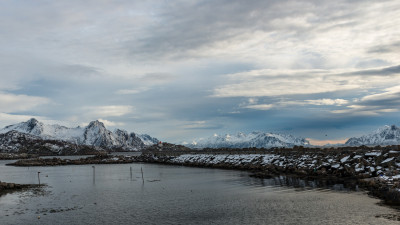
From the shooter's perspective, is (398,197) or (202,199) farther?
(202,199)

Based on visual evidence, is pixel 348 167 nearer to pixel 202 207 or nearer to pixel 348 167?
pixel 348 167

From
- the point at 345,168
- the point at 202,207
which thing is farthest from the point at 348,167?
the point at 202,207

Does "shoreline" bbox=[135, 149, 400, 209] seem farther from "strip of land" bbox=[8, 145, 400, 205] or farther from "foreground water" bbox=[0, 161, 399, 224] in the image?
"foreground water" bbox=[0, 161, 399, 224]

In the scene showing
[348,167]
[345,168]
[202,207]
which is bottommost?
[202,207]

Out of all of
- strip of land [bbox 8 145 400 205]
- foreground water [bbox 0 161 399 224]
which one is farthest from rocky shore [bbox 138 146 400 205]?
foreground water [bbox 0 161 399 224]

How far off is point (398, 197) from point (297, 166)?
34297 millimetres

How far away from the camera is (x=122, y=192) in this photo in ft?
161

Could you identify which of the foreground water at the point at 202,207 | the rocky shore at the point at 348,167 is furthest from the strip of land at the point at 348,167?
the foreground water at the point at 202,207

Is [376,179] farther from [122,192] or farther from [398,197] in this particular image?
[122,192]

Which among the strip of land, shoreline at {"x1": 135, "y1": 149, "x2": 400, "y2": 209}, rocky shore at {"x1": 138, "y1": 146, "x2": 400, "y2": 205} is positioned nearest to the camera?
shoreline at {"x1": 135, "y1": 149, "x2": 400, "y2": 209}

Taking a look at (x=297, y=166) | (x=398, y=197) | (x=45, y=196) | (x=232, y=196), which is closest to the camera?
(x=398, y=197)

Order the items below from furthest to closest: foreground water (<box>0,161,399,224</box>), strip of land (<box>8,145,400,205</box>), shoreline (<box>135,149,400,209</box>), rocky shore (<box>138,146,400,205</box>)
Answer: strip of land (<box>8,145,400,205</box>) → rocky shore (<box>138,146,400,205</box>) → shoreline (<box>135,149,400,209</box>) → foreground water (<box>0,161,399,224</box>)

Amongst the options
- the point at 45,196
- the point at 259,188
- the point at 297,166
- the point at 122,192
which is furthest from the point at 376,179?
the point at 45,196

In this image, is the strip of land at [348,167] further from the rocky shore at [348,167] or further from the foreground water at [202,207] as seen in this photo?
the foreground water at [202,207]
